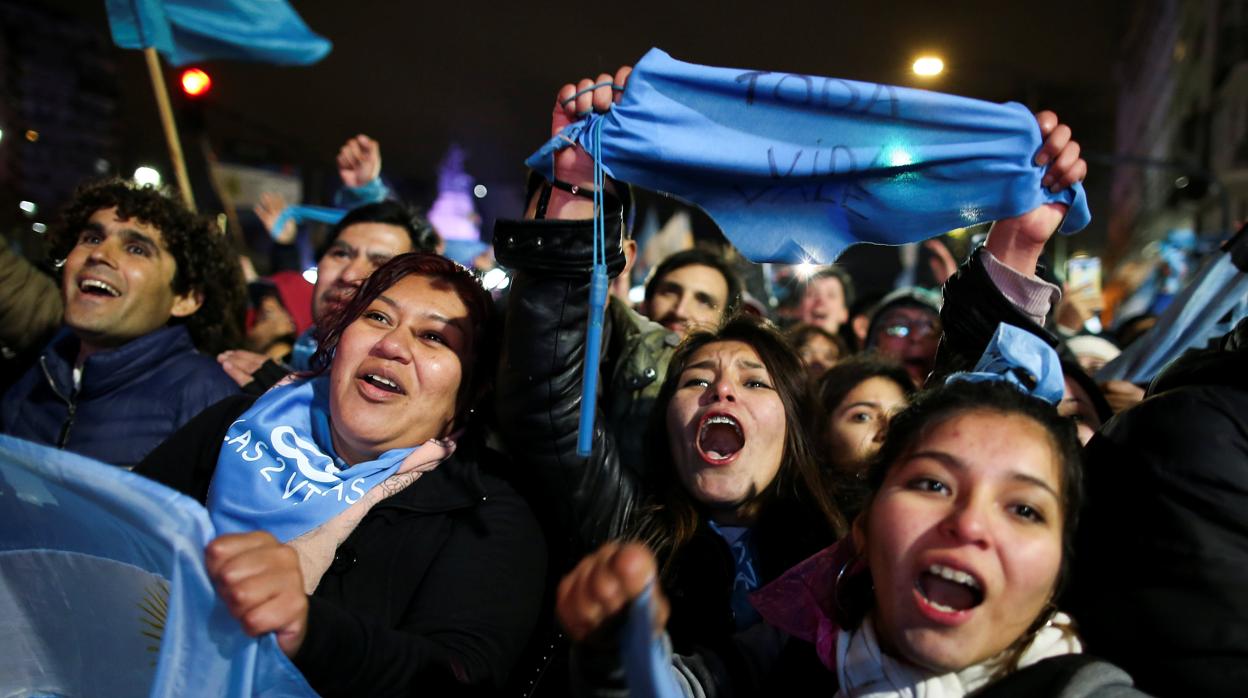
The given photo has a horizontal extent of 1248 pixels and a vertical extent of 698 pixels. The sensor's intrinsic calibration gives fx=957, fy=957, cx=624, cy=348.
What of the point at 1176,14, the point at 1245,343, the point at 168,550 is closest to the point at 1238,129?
the point at 1176,14

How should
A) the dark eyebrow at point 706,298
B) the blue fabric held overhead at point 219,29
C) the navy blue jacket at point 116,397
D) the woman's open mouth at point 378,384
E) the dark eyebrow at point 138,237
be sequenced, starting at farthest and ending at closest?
the blue fabric held overhead at point 219,29 → the dark eyebrow at point 706,298 → the dark eyebrow at point 138,237 → the navy blue jacket at point 116,397 → the woman's open mouth at point 378,384

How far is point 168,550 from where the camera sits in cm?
163

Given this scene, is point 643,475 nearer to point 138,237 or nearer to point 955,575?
point 955,575

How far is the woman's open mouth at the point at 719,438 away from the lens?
2.58 metres

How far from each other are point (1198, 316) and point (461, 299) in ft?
7.16

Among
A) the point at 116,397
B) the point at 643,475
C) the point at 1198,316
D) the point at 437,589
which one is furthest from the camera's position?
the point at 116,397

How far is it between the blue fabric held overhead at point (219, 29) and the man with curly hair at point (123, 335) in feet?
4.01

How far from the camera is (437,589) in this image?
2.03 meters

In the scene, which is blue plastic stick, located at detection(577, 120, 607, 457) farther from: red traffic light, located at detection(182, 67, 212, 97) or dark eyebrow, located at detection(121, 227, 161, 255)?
red traffic light, located at detection(182, 67, 212, 97)

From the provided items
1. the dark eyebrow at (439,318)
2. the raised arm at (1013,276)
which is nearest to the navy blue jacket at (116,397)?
the dark eyebrow at (439,318)

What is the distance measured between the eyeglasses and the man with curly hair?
3.00 metres

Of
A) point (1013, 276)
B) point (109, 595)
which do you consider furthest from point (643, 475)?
point (109, 595)

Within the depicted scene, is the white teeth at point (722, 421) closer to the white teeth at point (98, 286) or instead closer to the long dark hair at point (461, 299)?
the long dark hair at point (461, 299)

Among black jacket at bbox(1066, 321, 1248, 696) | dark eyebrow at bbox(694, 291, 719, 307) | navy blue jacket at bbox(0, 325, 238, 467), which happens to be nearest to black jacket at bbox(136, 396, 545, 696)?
black jacket at bbox(1066, 321, 1248, 696)
